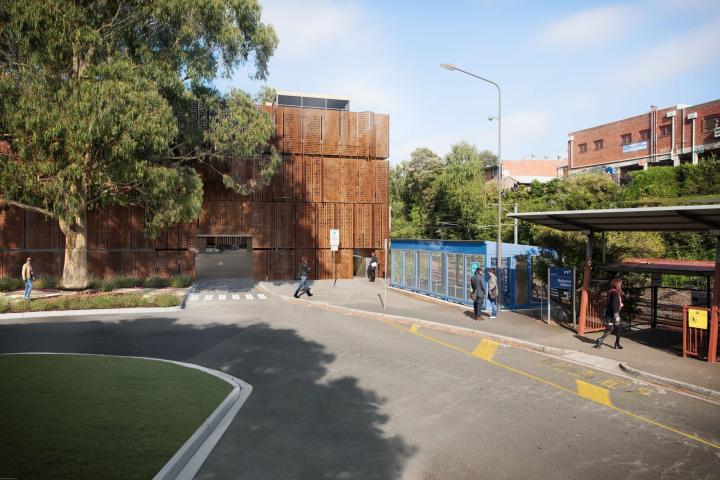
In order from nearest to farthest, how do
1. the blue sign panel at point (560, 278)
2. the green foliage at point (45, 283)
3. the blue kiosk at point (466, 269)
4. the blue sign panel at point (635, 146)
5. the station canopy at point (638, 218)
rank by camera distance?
the station canopy at point (638, 218) < the blue sign panel at point (560, 278) < the blue kiosk at point (466, 269) < the green foliage at point (45, 283) < the blue sign panel at point (635, 146)

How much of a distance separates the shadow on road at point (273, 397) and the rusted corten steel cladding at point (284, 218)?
14.9 meters

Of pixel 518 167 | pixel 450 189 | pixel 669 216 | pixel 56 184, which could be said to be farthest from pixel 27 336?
pixel 518 167

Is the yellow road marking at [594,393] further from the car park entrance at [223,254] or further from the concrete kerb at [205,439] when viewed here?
the car park entrance at [223,254]

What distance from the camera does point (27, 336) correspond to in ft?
42.1

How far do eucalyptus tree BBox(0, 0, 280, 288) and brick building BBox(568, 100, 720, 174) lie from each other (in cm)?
3435

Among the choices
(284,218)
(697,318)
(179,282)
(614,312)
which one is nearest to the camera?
(697,318)

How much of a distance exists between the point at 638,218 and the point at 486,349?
523 centimetres

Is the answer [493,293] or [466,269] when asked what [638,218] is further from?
[466,269]

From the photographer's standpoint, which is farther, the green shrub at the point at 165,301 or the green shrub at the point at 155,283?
the green shrub at the point at 155,283

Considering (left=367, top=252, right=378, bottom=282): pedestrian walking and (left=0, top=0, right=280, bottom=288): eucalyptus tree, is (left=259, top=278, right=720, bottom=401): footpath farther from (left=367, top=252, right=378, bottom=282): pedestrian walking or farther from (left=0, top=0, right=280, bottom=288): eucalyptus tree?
(left=0, top=0, right=280, bottom=288): eucalyptus tree

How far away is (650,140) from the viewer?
42.2 m

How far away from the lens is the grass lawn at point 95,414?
5.00 metres

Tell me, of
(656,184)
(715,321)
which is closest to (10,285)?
(715,321)

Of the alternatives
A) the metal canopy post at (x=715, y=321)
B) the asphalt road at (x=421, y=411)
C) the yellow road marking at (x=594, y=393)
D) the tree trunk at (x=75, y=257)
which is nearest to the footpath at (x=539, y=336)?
the metal canopy post at (x=715, y=321)
